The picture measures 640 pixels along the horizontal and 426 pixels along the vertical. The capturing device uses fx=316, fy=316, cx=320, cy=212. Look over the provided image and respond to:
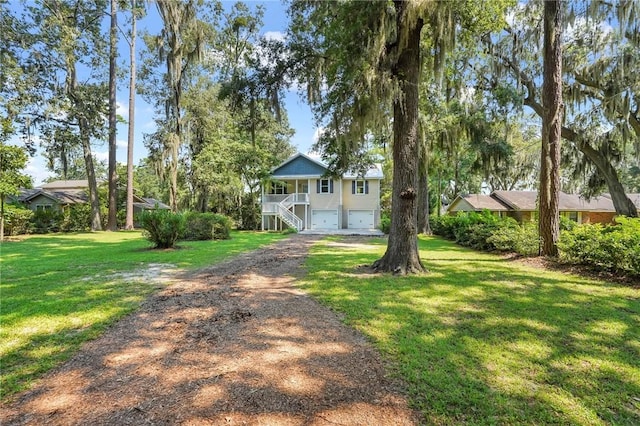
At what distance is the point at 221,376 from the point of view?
8.91ft

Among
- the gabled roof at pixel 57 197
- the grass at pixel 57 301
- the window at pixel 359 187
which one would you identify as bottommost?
the grass at pixel 57 301

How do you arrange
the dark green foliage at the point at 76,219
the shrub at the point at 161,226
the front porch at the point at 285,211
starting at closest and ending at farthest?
the shrub at the point at 161,226 < the dark green foliage at the point at 76,219 < the front porch at the point at 285,211

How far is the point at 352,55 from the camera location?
6645 millimetres

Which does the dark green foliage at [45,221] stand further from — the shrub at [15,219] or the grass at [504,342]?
the grass at [504,342]

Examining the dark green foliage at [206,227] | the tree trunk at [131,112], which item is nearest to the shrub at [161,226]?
A: the dark green foliage at [206,227]

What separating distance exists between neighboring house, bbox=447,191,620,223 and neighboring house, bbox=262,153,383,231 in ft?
27.7

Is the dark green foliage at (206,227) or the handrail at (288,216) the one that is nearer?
the dark green foliage at (206,227)

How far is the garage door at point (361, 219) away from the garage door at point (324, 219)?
1438 millimetres

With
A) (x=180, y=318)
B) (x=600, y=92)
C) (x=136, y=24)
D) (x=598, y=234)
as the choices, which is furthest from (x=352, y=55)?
(x=136, y=24)

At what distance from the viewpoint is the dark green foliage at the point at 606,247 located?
248 inches

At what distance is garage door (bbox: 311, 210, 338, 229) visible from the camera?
81.4 ft

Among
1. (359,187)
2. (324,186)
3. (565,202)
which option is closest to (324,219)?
(324,186)

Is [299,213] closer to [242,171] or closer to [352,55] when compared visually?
[242,171]

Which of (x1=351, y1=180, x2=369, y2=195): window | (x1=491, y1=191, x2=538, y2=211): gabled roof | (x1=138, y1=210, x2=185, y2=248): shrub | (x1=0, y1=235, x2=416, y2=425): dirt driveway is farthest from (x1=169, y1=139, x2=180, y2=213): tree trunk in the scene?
(x1=491, y1=191, x2=538, y2=211): gabled roof
